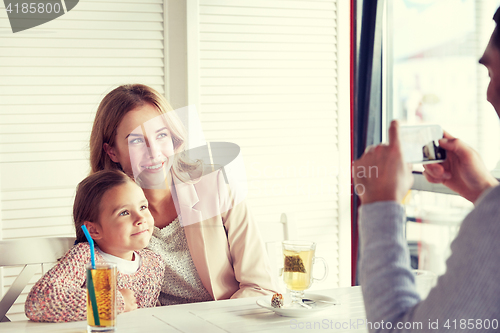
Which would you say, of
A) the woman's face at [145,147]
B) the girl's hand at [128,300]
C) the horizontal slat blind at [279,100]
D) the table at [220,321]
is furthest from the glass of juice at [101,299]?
the horizontal slat blind at [279,100]

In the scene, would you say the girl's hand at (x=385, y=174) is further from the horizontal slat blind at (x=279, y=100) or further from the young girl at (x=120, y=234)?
the horizontal slat blind at (x=279, y=100)

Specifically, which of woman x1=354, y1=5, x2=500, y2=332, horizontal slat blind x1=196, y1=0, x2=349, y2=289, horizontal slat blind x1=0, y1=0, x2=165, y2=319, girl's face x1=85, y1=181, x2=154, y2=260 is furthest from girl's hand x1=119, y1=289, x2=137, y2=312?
horizontal slat blind x1=196, y1=0, x2=349, y2=289

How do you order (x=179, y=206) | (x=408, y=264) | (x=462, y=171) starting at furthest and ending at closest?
(x=179, y=206) → (x=462, y=171) → (x=408, y=264)

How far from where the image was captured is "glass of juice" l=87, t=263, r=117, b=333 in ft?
3.10

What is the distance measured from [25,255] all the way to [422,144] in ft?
3.40

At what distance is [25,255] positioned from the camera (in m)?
1.32

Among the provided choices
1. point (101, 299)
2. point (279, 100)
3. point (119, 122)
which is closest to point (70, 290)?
point (101, 299)

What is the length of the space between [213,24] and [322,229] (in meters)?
1.15

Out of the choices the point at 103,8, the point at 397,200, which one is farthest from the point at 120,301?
the point at 103,8

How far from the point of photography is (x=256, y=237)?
1500 mm

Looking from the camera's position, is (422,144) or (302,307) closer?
(422,144)

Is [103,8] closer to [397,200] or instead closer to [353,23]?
[353,23]

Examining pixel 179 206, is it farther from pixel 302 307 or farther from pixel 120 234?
pixel 302 307

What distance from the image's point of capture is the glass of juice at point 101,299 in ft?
3.10
